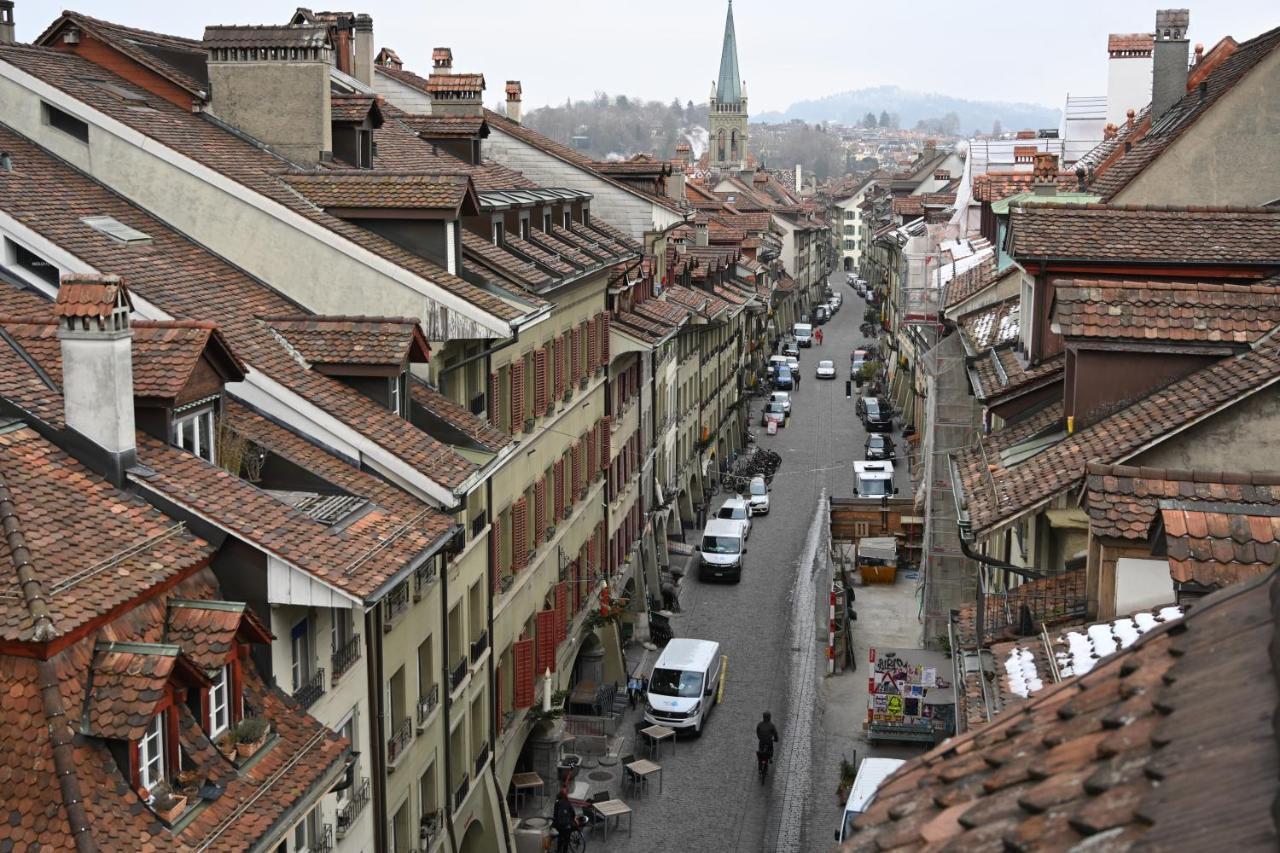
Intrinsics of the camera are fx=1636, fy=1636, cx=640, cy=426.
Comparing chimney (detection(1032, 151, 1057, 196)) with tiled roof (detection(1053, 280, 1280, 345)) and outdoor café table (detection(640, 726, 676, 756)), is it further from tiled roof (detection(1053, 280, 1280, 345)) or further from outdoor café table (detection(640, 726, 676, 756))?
tiled roof (detection(1053, 280, 1280, 345))

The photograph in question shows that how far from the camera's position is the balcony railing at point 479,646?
2981 centimetres

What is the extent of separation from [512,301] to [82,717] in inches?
666

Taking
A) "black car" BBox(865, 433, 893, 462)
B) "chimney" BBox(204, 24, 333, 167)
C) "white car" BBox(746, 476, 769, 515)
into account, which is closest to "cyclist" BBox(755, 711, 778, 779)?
"chimney" BBox(204, 24, 333, 167)

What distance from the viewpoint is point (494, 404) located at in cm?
3145

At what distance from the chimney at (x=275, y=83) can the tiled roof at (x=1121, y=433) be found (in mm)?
14564

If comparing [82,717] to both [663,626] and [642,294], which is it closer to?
[663,626]

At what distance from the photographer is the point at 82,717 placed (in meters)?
13.6

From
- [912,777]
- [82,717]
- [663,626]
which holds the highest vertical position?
[912,777]

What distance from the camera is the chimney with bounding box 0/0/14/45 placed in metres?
28.7

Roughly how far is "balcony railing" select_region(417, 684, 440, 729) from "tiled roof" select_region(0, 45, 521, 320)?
20.1ft

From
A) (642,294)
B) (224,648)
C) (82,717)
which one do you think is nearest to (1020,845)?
(82,717)

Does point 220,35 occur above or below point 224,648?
above

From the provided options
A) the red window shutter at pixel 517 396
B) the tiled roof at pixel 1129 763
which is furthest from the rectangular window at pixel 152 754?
the red window shutter at pixel 517 396

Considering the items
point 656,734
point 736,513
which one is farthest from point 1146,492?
point 736,513
